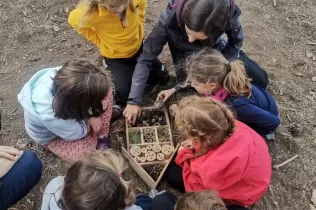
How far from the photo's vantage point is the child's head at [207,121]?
217 centimetres

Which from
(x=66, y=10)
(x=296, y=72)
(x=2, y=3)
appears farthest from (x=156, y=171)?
(x=2, y=3)

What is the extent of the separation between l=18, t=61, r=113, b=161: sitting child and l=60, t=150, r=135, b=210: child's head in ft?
1.73

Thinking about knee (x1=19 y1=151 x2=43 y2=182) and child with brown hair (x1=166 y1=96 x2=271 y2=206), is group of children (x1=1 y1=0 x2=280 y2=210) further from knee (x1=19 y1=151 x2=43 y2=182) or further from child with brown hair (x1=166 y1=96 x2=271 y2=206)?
knee (x1=19 y1=151 x2=43 y2=182)

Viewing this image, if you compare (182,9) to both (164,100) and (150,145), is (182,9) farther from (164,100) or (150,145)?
(150,145)

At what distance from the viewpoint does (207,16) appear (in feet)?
7.98

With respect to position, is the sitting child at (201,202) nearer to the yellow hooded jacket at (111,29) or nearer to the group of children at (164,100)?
the group of children at (164,100)

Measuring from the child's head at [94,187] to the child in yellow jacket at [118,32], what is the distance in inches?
48.9

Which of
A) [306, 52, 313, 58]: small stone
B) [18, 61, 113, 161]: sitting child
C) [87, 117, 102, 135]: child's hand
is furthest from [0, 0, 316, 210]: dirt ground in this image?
[87, 117, 102, 135]: child's hand

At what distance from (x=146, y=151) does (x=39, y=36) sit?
1755 mm

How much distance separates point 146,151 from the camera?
9.11 ft

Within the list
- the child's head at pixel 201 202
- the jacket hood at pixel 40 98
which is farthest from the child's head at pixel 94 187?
the jacket hood at pixel 40 98

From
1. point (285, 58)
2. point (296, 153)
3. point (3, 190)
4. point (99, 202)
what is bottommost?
point (296, 153)

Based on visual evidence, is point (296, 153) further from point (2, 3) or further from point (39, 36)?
point (2, 3)

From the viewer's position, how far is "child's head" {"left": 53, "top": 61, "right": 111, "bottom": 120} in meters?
2.27
